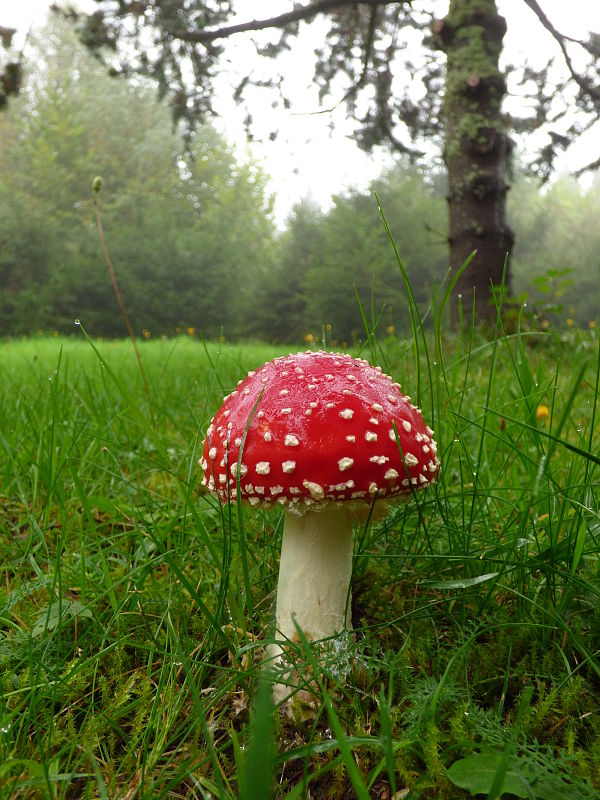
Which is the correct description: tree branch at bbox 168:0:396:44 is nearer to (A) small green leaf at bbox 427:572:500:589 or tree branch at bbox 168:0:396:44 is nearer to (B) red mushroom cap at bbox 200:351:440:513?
(B) red mushroom cap at bbox 200:351:440:513

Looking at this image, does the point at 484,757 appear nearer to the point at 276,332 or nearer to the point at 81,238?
the point at 81,238

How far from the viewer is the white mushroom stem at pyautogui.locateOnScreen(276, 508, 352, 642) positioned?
51.8 inches

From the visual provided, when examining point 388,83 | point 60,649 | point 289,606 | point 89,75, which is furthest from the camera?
point 89,75

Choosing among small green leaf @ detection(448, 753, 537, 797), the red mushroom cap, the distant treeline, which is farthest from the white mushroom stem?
the distant treeline

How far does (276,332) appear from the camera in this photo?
70.5ft

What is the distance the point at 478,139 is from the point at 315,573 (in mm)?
4608

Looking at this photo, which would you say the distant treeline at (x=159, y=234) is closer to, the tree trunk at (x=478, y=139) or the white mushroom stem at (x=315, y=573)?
the tree trunk at (x=478, y=139)

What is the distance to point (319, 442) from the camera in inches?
43.1

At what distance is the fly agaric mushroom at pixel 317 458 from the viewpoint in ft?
3.58

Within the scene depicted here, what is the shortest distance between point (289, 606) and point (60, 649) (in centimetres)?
52

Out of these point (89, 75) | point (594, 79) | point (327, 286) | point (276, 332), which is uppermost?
point (89, 75)

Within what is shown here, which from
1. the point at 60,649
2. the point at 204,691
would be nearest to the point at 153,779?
the point at 204,691

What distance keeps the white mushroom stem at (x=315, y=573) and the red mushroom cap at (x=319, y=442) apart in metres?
0.19

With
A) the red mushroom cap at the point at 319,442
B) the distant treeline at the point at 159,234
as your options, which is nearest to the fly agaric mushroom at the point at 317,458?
the red mushroom cap at the point at 319,442
